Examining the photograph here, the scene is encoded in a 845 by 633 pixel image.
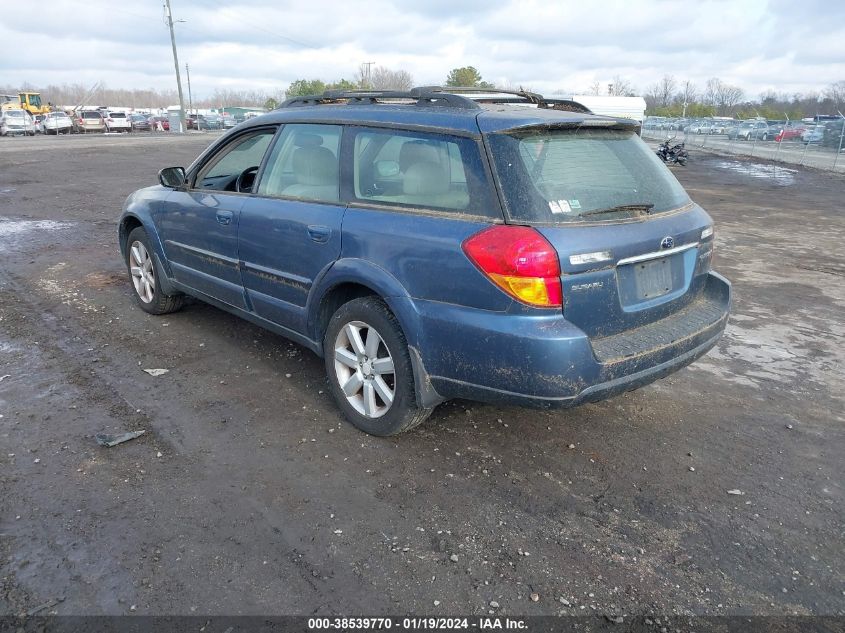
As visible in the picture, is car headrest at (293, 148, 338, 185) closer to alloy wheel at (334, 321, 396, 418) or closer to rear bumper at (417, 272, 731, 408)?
alloy wheel at (334, 321, 396, 418)

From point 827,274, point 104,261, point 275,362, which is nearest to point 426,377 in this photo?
point 275,362

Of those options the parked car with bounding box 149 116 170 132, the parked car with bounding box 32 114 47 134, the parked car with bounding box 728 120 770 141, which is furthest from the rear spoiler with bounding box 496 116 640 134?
the parked car with bounding box 149 116 170 132

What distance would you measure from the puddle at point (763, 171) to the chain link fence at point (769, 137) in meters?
1.53

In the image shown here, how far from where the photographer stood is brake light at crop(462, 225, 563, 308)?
2.82 meters

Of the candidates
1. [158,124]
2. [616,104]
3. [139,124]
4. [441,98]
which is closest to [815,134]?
[616,104]

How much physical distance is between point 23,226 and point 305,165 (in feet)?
26.9

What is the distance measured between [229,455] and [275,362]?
52.3 inches

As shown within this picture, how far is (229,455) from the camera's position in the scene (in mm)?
3424

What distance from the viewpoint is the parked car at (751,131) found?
38.3 m

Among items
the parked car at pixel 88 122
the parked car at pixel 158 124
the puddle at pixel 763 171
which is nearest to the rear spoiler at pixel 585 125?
the puddle at pixel 763 171

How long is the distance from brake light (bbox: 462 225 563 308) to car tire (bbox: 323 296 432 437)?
710 mm

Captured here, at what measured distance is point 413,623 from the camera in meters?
2.33

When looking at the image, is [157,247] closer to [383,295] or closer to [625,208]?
[383,295]

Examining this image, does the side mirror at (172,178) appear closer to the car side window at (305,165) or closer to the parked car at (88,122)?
the car side window at (305,165)
